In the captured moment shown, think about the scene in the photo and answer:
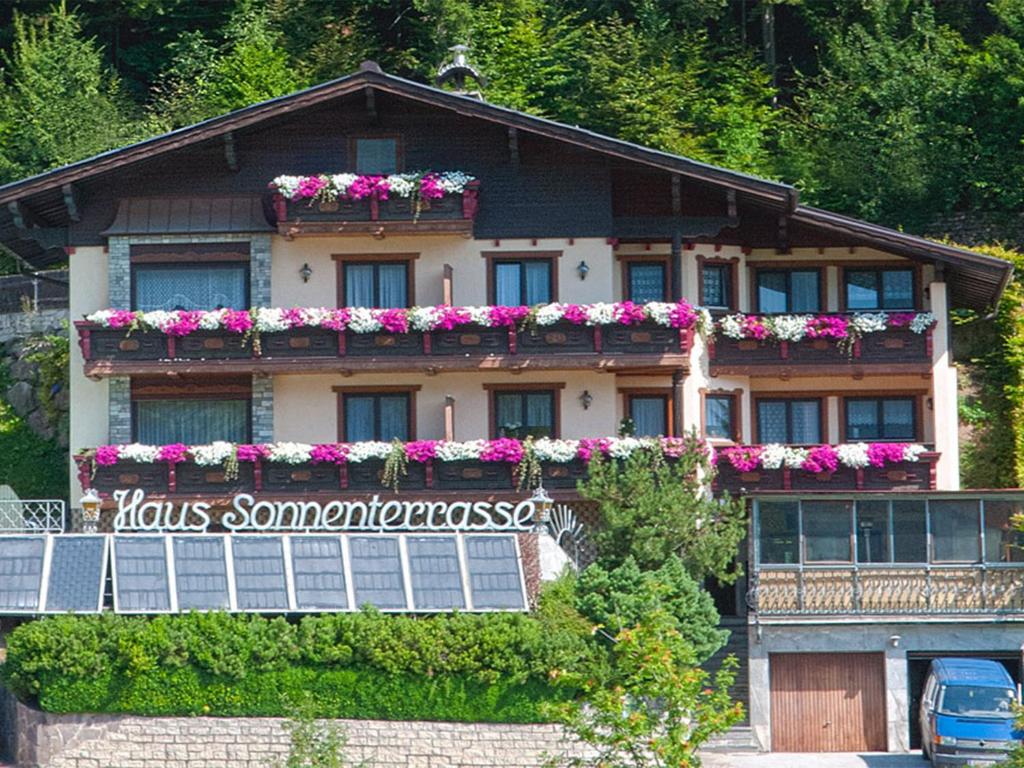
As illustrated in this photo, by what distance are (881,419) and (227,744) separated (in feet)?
52.9

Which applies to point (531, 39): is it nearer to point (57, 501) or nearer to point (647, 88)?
point (647, 88)

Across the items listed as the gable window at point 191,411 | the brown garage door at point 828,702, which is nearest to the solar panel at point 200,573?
the gable window at point 191,411

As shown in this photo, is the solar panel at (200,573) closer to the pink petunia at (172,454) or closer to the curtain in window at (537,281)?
the pink petunia at (172,454)

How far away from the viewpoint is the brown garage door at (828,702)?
42.8 meters

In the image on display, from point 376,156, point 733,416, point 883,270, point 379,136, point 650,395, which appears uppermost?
point 379,136

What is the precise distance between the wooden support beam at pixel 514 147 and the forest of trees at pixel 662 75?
550 inches

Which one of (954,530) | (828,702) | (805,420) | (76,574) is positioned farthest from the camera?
(805,420)

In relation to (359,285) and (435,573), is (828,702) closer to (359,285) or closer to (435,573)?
(435,573)

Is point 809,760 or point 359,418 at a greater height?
point 359,418

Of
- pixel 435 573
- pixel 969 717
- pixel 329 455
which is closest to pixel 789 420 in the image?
pixel 329 455

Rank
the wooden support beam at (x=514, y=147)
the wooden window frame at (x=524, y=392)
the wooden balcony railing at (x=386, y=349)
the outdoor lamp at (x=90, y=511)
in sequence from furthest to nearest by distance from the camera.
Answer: the wooden window frame at (x=524, y=392) → the wooden support beam at (x=514, y=147) → the wooden balcony railing at (x=386, y=349) → the outdoor lamp at (x=90, y=511)

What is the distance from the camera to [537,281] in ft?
151

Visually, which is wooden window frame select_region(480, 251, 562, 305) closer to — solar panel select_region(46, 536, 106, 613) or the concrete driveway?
solar panel select_region(46, 536, 106, 613)

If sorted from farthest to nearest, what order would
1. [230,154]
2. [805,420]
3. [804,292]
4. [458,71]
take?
[458,71]
[804,292]
[805,420]
[230,154]
